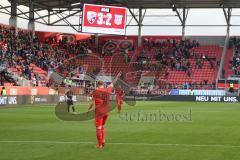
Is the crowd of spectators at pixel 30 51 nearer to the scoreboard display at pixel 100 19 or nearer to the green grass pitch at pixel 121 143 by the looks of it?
the scoreboard display at pixel 100 19

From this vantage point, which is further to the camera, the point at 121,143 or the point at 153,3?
the point at 153,3

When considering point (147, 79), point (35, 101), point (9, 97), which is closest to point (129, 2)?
point (147, 79)

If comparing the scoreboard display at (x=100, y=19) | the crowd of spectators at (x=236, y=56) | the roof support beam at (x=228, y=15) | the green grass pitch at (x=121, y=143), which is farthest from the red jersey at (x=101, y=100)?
the roof support beam at (x=228, y=15)

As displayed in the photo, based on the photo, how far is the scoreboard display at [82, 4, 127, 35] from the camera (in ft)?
203

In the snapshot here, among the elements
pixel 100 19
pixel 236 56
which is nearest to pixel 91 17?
pixel 100 19

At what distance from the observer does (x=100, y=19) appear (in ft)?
203

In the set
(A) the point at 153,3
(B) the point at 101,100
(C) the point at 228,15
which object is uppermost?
(A) the point at 153,3

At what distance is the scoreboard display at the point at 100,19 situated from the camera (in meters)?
61.9

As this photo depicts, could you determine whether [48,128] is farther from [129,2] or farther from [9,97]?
[129,2]

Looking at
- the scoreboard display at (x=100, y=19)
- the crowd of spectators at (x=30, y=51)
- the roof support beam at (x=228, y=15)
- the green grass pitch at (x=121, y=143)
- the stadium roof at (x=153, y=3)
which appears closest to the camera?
the green grass pitch at (x=121, y=143)

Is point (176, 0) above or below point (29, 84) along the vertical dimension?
above

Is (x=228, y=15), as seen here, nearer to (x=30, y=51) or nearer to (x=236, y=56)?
(x=236, y=56)

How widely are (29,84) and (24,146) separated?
39582mm

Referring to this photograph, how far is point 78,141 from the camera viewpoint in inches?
731
